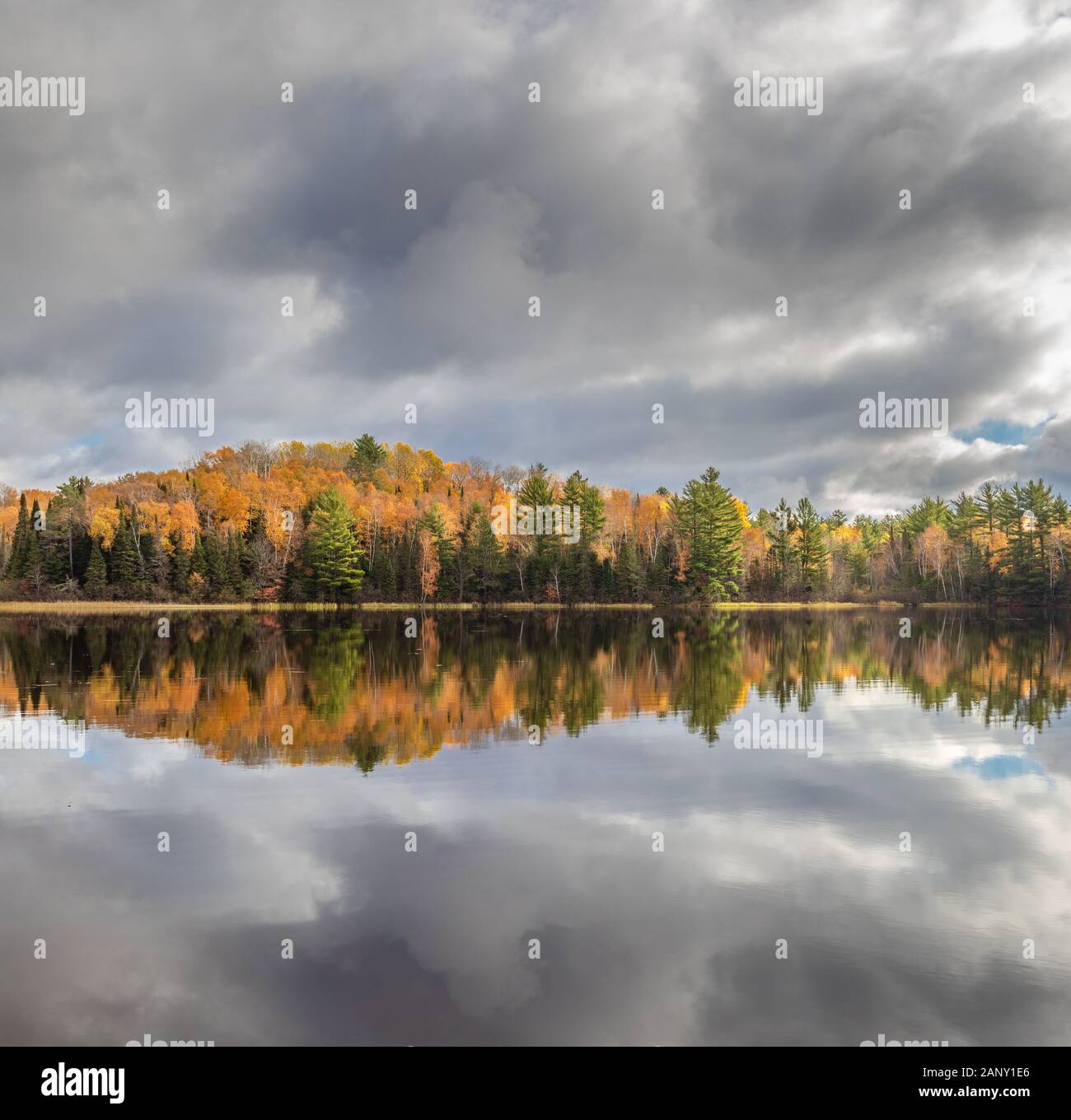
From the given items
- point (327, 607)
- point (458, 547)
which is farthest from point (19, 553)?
point (458, 547)

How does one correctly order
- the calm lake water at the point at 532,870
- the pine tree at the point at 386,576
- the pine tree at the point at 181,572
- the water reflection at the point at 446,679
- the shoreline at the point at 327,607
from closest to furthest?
1. the calm lake water at the point at 532,870
2. the water reflection at the point at 446,679
3. the shoreline at the point at 327,607
4. the pine tree at the point at 181,572
5. the pine tree at the point at 386,576

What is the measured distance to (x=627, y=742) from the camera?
1803 cm

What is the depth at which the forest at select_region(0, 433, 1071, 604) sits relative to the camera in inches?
3519

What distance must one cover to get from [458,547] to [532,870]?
275ft

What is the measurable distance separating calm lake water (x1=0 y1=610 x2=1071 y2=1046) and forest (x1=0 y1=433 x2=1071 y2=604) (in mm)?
68603

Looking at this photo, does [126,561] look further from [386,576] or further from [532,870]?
[532,870]

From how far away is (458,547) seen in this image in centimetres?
9362

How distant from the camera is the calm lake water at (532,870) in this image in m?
7.36

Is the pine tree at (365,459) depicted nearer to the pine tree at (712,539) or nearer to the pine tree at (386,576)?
the pine tree at (386,576)

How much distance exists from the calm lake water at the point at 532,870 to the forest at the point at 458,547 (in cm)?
6860

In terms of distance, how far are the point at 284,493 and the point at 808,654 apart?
75685 millimetres

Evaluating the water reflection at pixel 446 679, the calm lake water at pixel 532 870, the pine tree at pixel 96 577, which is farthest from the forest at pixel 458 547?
the calm lake water at pixel 532 870

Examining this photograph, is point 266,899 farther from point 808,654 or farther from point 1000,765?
point 808,654

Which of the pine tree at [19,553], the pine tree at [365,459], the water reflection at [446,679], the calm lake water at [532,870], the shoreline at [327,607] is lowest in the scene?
the calm lake water at [532,870]
